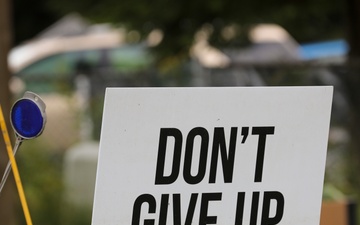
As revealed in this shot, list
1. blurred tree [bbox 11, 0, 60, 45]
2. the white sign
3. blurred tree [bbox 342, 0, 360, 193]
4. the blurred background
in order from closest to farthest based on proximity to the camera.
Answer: the white sign → the blurred background → blurred tree [bbox 342, 0, 360, 193] → blurred tree [bbox 11, 0, 60, 45]

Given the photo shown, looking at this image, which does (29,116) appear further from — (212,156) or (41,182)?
(41,182)

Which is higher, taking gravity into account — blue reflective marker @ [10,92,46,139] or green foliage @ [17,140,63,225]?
green foliage @ [17,140,63,225]

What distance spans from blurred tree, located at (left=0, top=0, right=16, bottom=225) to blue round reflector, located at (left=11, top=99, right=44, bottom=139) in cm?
341

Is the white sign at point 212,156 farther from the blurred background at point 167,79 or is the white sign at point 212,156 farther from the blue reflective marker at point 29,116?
the blurred background at point 167,79

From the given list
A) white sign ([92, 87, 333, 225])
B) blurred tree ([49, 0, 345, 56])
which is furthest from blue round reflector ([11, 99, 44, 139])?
blurred tree ([49, 0, 345, 56])

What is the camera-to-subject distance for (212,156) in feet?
14.3

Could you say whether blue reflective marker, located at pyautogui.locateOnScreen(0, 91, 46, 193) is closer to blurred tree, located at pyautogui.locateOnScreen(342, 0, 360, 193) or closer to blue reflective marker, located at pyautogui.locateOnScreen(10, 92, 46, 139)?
blue reflective marker, located at pyautogui.locateOnScreen(10, 92, 46, 139)

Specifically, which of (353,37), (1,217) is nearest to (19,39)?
(353,37)

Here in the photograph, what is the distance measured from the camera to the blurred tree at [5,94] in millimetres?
7805

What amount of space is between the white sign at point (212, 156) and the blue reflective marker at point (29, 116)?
0.27 metres

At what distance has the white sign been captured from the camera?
4.19 meters

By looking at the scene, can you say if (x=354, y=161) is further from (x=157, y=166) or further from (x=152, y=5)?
(x=157, y=166)

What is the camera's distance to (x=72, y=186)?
10648 millimetres

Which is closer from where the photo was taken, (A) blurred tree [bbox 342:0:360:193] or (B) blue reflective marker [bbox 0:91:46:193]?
(B) blue reflective marker [bbox 0:91:46:193]
